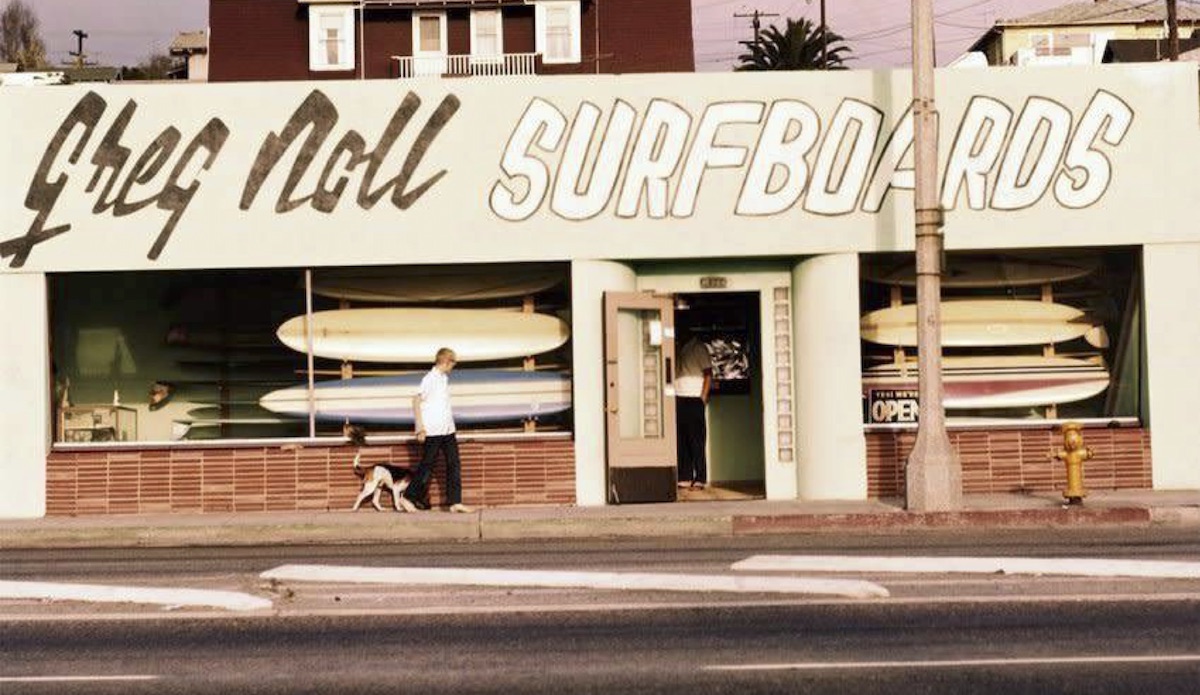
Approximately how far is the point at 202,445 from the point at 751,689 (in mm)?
12658

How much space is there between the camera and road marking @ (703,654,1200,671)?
30.4 feet

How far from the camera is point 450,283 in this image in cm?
2066

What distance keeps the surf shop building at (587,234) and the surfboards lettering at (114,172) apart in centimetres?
2

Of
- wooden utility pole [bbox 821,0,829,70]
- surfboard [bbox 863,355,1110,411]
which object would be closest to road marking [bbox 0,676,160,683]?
surfboard [bbox 863,355,1110,411]

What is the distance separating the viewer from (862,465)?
20.1 meters

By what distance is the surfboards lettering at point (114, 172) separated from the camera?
20.1m

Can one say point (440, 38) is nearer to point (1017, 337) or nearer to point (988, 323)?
point (988, 323)

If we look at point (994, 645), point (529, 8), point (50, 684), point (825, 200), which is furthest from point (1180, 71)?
point (529, 8)

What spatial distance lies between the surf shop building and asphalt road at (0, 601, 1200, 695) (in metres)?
8.54

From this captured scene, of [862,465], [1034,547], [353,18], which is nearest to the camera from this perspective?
[1034,547]

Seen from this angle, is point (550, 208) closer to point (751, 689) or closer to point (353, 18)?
point (751, 689)

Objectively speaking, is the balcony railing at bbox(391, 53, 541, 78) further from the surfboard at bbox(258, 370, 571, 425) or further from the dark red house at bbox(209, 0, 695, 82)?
the surfboard at bbox(258, 370, 571, 425)

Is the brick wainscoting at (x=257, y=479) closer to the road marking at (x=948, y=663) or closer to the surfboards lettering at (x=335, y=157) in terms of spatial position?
the surfboards lettering at (x=335, y=157)

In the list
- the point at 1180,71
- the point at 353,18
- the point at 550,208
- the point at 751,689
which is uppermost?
the point at 353,18
